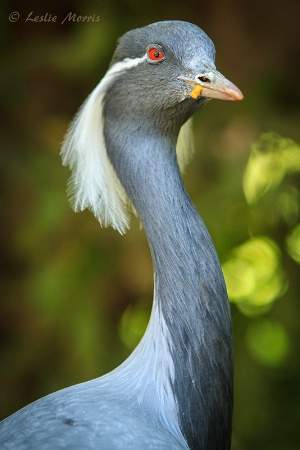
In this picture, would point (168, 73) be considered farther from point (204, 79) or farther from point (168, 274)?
point (168, 274)

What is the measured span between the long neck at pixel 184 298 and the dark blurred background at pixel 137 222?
4.58 ft

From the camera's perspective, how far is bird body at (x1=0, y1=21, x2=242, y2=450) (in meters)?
2.79

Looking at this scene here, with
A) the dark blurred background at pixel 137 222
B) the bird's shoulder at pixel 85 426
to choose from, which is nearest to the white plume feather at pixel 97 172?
the bird's shoulder at pixel 85 426

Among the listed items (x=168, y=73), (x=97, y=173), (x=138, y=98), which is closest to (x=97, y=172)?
(x=97, y=173)

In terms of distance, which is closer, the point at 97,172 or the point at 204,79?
the point at 204,79

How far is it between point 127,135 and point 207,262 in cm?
52

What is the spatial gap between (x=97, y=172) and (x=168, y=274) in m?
0.48

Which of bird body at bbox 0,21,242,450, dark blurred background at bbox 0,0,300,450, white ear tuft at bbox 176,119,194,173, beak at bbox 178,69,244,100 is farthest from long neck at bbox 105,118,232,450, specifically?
dark blurred background at bbox 0,0,300,450

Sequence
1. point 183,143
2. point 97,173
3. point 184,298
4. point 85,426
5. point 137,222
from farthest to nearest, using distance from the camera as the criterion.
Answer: point 137,222 < point 183,143 < point 97,173 < point 184,298 < point 85,426

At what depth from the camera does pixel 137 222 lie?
4504mm

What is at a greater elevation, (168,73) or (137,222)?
(168,73)

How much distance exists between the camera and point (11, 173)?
14.6 ft

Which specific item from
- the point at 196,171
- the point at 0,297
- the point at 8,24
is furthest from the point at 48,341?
the point at 8,24

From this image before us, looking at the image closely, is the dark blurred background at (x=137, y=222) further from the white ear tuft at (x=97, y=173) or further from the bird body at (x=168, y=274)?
the bird body at (x=168, y=274)
